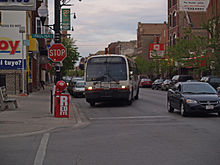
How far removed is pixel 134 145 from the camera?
10.3 meters

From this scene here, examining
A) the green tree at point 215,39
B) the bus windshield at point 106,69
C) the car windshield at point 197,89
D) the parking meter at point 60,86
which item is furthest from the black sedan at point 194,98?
the green tree at point 215,39

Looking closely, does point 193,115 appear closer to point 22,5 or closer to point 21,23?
point 22,5

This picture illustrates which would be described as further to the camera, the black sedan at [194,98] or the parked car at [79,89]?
the parked car at [79,89]

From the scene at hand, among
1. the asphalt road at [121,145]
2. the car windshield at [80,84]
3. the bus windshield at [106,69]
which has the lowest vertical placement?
the asphalt road at [121,145]

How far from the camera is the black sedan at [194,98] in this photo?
16.9m

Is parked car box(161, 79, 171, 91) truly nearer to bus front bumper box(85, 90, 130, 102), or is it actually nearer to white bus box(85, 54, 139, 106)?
white bus box(85, 54, 139, 106)

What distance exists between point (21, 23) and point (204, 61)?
2138 cm

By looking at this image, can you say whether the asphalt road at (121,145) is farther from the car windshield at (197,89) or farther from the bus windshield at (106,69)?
the bus windshield at (106,69)

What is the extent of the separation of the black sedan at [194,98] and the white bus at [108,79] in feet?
16.3

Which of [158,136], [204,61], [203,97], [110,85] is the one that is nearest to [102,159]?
[158,136]

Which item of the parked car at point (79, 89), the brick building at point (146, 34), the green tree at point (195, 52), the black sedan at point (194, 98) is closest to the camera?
the black sedan at point (194, 98)

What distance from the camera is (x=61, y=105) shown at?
1744cm

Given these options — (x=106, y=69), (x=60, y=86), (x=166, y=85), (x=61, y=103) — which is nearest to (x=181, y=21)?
(x=166, y=85)

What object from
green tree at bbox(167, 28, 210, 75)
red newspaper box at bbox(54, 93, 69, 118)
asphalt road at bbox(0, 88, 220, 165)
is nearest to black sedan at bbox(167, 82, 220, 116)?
asphalt road at bbox(0, 88, 220, 165)
